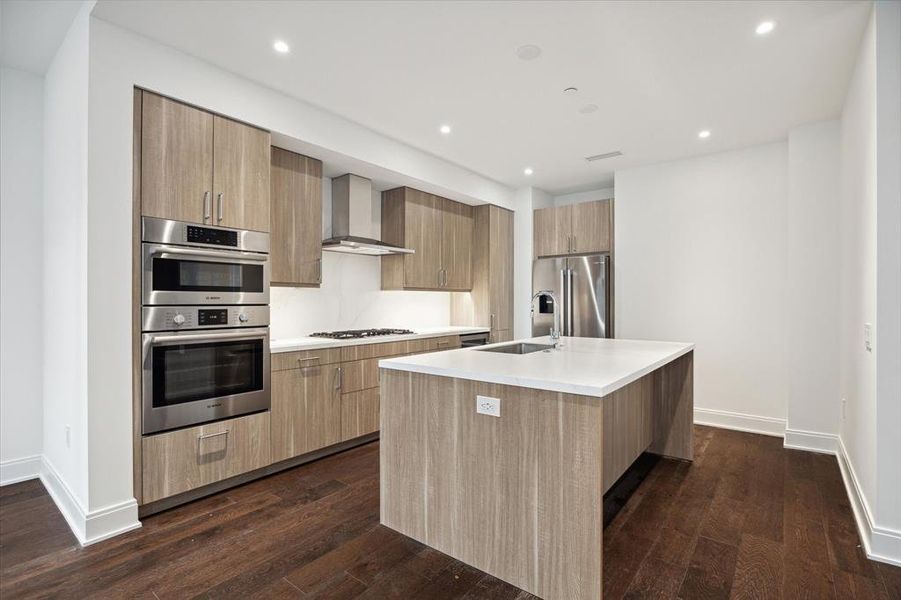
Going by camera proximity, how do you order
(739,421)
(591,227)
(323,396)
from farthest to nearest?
1. (591,227)
2. (739,421)
3. (323,396)

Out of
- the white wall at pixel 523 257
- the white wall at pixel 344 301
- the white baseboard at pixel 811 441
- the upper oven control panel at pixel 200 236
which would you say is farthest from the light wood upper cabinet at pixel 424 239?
the white baseboard at pixel 811 441

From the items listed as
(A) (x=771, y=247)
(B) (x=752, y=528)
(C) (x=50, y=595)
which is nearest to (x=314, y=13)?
(C) (x=50, y=595)

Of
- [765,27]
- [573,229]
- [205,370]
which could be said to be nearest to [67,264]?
[205,370]

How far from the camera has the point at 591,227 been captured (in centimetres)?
507

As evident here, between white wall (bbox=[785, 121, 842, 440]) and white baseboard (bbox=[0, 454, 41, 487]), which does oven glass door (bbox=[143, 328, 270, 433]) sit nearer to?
white baseboard (bbox=[0, 454, 41, 487])

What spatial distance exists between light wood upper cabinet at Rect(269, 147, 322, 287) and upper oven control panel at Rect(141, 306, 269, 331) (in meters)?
0.44

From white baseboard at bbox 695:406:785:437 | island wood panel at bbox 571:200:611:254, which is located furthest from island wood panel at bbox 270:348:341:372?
white baseboard at bbox 695:406:785:437

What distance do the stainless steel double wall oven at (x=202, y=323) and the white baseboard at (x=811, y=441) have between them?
13.5ft

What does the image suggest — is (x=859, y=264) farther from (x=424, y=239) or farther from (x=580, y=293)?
(x=424, y=239)

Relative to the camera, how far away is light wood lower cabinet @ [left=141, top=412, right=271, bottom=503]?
243 centimetres

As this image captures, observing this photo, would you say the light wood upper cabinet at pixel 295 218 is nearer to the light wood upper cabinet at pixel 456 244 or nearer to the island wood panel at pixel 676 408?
the light wood upper cabinet at pixel 456 244

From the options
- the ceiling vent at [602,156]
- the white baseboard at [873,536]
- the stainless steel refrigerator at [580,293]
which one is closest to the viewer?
the white baseboard at [873,536]

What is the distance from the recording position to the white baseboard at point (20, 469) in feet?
9.45

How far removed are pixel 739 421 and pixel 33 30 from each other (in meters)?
5.94
